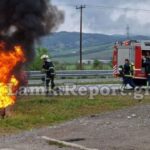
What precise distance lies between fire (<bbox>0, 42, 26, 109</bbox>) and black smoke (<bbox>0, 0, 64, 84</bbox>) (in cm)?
26

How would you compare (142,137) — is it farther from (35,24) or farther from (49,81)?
(49,81)

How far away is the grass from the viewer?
52.5 ft

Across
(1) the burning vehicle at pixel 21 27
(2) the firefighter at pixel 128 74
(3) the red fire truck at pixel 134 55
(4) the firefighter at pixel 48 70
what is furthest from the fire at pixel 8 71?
(3) the red fire truck at pixel 134 55

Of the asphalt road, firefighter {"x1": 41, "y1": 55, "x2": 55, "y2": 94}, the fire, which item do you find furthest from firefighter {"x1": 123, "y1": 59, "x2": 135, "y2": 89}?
the asphalt road

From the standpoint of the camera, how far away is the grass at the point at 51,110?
1600cm

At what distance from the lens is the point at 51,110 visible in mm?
18562

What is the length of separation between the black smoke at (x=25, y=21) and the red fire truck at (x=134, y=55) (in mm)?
14989

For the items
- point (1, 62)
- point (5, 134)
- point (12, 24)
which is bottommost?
point (5, 134)

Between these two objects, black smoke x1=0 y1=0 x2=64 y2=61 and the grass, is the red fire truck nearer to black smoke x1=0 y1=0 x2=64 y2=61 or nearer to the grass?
the grass

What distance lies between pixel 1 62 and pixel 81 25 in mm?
48651

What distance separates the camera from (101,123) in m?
14.4

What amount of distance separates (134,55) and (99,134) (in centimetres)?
1773

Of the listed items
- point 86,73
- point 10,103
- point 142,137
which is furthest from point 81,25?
point 142,137

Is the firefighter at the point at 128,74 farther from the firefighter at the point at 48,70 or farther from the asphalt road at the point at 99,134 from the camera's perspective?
the asphalt road at the point at 99,134
